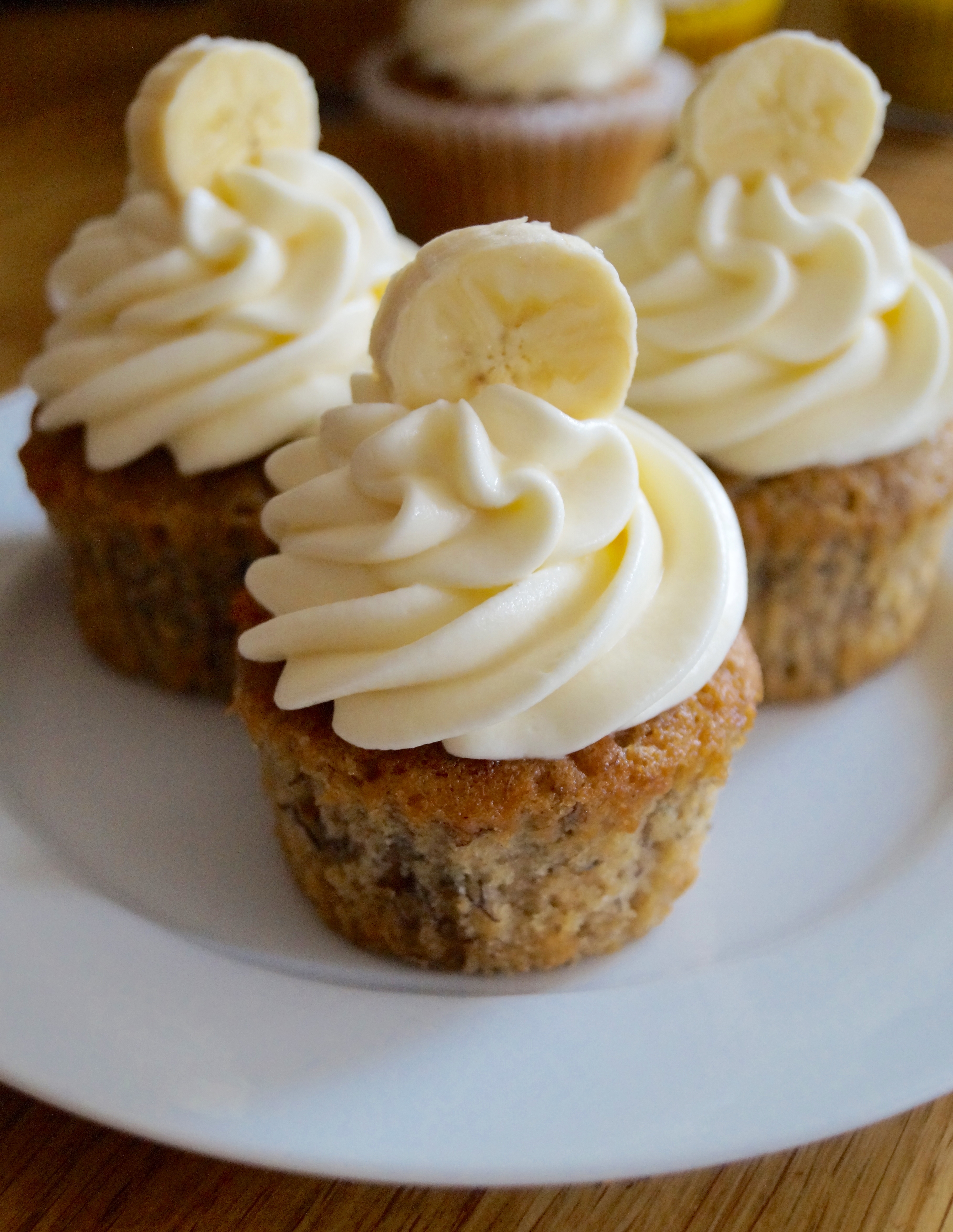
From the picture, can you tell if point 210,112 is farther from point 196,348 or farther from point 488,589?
point 488,589

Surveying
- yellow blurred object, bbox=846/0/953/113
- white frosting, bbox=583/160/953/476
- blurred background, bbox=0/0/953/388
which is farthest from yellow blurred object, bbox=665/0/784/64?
white frosting, bbox=583/160/953/476

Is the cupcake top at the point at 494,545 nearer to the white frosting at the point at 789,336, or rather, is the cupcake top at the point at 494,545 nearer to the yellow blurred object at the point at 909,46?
the white frosting at the point at 789,336

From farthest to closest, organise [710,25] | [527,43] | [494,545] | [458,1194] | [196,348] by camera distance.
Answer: [710,25]
[527,43]
[196,348]
[494,545]
[458,1194]

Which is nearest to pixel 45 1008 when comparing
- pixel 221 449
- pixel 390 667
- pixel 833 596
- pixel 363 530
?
pixel 390 667

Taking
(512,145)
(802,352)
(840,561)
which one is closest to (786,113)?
(802,352)

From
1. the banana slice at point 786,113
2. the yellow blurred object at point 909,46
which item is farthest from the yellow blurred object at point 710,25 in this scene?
the banana slice at point 786,113

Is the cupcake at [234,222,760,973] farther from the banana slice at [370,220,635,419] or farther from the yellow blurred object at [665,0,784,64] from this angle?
the yellow blurred object at [665,0,784,64]
